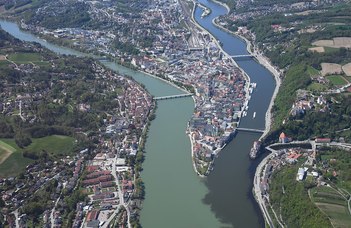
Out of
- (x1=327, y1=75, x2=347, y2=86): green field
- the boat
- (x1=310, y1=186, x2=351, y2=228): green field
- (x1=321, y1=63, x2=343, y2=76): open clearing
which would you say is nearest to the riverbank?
the boat

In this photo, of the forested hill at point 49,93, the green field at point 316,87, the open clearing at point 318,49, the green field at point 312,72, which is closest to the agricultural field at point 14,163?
the forested hill at point 49,93

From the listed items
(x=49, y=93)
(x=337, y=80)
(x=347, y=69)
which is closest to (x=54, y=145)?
(x=49, y=93)

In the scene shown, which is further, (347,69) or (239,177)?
(347,69)

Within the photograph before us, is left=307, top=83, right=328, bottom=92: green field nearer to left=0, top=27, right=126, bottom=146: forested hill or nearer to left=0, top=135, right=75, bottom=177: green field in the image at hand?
left=0, top=27, right=126, bottom=146: forested hill

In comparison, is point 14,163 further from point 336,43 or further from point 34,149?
point 336,43

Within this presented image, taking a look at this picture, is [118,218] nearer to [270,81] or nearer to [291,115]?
[291,115]

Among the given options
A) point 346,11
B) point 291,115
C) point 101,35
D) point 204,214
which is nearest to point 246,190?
point 204,214
